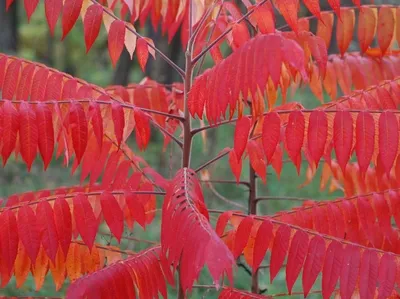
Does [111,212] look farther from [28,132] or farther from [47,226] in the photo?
[28,132]

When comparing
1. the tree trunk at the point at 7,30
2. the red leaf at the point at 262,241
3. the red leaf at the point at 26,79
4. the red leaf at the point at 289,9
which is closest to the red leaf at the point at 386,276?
the red leaf at the point at 262,241

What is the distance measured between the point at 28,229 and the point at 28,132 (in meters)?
0.28

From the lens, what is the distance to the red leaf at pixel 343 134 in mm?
1875

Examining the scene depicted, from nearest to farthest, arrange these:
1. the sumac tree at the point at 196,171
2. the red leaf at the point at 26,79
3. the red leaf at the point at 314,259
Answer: the sumac tree at the point at 196,171 < the red leaf at the point at 314,259 < the red leaf at the point at 26,79

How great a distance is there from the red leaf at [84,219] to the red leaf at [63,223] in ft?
0.10

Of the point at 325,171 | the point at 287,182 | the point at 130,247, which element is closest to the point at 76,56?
the point at 287,182

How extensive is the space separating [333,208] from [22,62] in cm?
119

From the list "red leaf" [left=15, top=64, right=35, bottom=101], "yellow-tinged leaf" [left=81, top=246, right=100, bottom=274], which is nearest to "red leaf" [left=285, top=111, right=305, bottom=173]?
"yellow-tinged leaf" [left=81, top=246, right=100, bottom=274]

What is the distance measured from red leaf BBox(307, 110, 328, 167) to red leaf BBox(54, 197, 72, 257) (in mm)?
739

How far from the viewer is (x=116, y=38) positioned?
209cm

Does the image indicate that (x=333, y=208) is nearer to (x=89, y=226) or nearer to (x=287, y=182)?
(x=89, y=226)

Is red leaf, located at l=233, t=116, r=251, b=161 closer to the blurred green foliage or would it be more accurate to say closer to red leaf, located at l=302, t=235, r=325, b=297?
red leaf, located at l=302, t=235, r=325, b=297

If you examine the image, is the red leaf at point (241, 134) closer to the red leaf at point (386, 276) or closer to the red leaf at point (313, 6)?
the red leaf at point (313, 6)

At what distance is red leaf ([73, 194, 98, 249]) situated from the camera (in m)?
1.93
